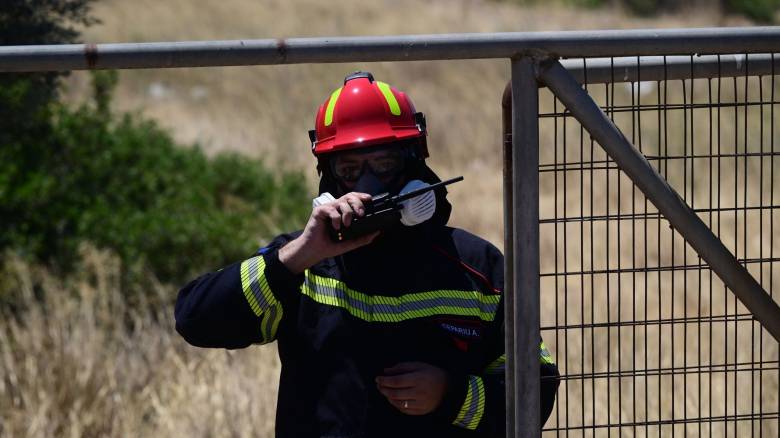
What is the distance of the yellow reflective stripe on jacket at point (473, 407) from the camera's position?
8.63ft

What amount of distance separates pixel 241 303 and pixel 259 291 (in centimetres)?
5

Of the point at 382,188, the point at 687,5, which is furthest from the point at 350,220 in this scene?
the point at 687,5

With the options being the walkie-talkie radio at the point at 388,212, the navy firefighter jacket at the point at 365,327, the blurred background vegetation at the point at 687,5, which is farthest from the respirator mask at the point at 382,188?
the blurred background vegetation at the point at 687,5

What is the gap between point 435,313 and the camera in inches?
104

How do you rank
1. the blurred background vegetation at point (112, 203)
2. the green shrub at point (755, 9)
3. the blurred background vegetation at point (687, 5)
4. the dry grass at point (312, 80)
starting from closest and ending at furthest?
1. the blurred background vegetation at point (112, 203)
2. the dry grass at point (312, 80)
3. the blurred background vegetation at point (687, 5)
4. the green shrub at point (755, 9)

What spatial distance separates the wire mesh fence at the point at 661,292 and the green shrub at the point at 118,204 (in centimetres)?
234

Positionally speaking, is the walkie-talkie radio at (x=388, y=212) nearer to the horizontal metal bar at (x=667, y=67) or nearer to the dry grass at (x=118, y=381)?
the horizontal metal bar at (x=667, y=67)

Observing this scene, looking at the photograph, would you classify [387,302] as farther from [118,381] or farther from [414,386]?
[118,381]

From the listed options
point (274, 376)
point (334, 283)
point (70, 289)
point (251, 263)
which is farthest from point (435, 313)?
point (70, 289)

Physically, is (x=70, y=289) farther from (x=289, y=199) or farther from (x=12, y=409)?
(x=289, y=199)

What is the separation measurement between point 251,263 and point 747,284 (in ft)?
3.53

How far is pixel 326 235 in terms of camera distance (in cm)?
245

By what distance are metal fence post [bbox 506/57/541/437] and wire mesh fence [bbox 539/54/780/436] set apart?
66 mm

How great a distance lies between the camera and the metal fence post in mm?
2289
